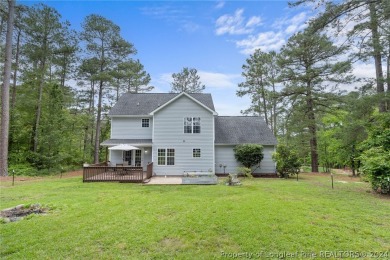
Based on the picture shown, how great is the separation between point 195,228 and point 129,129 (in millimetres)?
14098

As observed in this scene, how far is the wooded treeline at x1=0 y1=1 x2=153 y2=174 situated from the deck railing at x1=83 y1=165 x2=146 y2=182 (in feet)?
15.8

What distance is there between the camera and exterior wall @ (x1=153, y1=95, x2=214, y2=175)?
634 inches

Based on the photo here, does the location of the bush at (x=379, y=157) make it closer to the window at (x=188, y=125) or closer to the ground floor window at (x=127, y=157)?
the window at (x=188, y=125)

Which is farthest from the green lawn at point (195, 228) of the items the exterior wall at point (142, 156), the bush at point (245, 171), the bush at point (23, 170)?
the bush at point (23, 170)

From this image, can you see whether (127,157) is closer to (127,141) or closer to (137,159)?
(137,159)

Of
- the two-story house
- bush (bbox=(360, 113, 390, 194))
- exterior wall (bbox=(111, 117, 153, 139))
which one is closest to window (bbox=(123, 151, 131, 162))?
the two-story house

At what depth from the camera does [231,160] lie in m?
16.9

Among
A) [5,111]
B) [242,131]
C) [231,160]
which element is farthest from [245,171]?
[5,111]

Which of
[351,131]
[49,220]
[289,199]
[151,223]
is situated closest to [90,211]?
[49,220]

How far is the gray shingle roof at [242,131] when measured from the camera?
17094mm

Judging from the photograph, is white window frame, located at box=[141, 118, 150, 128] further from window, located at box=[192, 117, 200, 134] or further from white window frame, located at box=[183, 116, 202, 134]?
window, located at box=[192, 117, 200, 134]

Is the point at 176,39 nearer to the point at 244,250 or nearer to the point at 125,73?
the point at 125,73

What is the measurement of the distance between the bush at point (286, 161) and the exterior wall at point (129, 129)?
10.7 metres

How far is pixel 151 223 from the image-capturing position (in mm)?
5539
